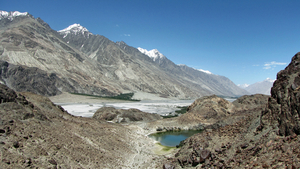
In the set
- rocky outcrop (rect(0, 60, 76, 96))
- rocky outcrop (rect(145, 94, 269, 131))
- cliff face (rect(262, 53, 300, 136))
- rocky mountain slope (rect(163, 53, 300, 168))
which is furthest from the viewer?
rocky outcrop (rect(0, 60, 76, 96))

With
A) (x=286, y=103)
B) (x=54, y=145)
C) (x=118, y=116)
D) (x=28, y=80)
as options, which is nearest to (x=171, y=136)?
(x=118, y=116)

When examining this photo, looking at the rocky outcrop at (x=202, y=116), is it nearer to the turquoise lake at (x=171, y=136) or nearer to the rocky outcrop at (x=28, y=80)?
the turquoise lake at (x=171, y=136)

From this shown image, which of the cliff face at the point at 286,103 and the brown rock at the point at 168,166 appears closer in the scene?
the cliff face at the point at 286,103

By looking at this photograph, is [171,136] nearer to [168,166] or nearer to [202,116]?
[202,116]

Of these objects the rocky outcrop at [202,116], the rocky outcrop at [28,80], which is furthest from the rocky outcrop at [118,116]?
the rocky outcrop at [28,80]

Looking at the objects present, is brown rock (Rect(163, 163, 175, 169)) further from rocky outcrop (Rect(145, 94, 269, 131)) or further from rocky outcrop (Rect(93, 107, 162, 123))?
rocky outcrop (Rect(93, 107, 162, 123))

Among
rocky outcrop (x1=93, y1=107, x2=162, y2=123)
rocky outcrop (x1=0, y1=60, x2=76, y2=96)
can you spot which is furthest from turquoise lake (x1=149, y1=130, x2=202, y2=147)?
rocky outcrop (x1=0, y1=60, x2=76, y2=96)
